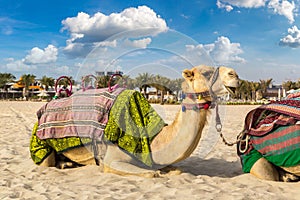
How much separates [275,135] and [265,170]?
418 mm

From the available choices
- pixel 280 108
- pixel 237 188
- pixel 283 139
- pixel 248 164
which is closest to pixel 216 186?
pixel 237 188

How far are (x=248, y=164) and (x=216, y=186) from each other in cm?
58

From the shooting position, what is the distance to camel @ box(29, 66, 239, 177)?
321 cm

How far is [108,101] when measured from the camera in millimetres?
4152

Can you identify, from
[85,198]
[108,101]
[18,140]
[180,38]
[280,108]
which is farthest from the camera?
[18,140]

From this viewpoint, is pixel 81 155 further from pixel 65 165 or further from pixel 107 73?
pixel 107 73

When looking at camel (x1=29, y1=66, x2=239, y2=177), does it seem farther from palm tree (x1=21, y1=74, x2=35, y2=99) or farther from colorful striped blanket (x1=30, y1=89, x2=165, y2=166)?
palm tree (x1=21, y1=74, x2=35, y2=99)

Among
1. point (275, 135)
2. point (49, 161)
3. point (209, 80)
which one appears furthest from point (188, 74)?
point (49, 161)

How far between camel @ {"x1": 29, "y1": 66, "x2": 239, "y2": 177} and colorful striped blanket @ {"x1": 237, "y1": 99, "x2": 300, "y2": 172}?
2.62ft

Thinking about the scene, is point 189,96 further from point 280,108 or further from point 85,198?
point 85,198

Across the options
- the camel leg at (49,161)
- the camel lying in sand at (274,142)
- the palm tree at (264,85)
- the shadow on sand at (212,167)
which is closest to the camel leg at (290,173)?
the camel lying in sand at (274,142)

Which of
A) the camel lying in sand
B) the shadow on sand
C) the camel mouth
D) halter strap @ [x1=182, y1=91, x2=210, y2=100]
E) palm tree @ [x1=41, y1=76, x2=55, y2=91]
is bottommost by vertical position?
the shadow on sand

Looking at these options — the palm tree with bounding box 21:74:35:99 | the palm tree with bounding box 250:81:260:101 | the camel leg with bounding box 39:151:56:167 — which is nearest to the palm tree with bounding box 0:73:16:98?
the palm tree with bounding box 21:74:35:99

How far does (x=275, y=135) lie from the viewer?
3.74 meters
